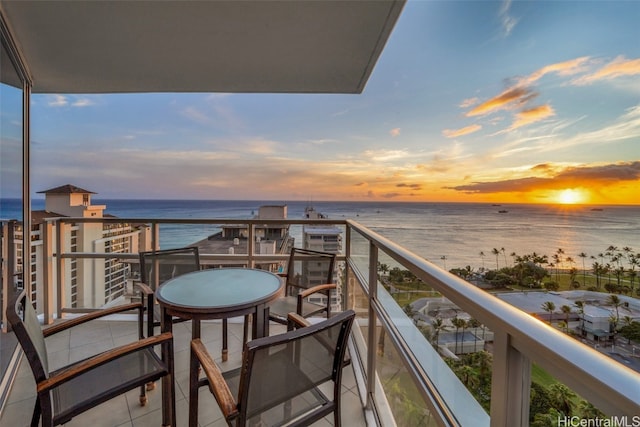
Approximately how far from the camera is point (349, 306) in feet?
10.4

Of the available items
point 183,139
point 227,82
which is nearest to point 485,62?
point 227,82

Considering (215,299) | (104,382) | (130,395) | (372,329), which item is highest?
(215,299)

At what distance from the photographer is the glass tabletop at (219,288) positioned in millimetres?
1770

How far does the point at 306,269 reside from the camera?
2881mm

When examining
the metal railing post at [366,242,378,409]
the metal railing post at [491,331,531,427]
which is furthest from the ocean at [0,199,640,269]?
the metal railing post at [491,331,531,427]

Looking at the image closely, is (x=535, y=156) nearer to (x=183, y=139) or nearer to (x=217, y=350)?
(x=217, y=350)

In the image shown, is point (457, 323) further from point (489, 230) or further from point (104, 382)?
point (489, 230)

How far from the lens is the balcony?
0.44 meters

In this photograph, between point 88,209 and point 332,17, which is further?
A: point 88,209

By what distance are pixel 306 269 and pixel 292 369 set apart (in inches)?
69.0

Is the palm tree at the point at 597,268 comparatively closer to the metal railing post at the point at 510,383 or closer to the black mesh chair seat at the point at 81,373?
Result: the metal railing post at the point at 510,383

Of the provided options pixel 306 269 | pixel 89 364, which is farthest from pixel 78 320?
pixel 306 269

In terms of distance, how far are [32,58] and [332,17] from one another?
282 cm

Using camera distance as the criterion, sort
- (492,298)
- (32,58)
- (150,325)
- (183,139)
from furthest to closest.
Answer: (183,139)
(32,58)
(150,325)
(492,298)
